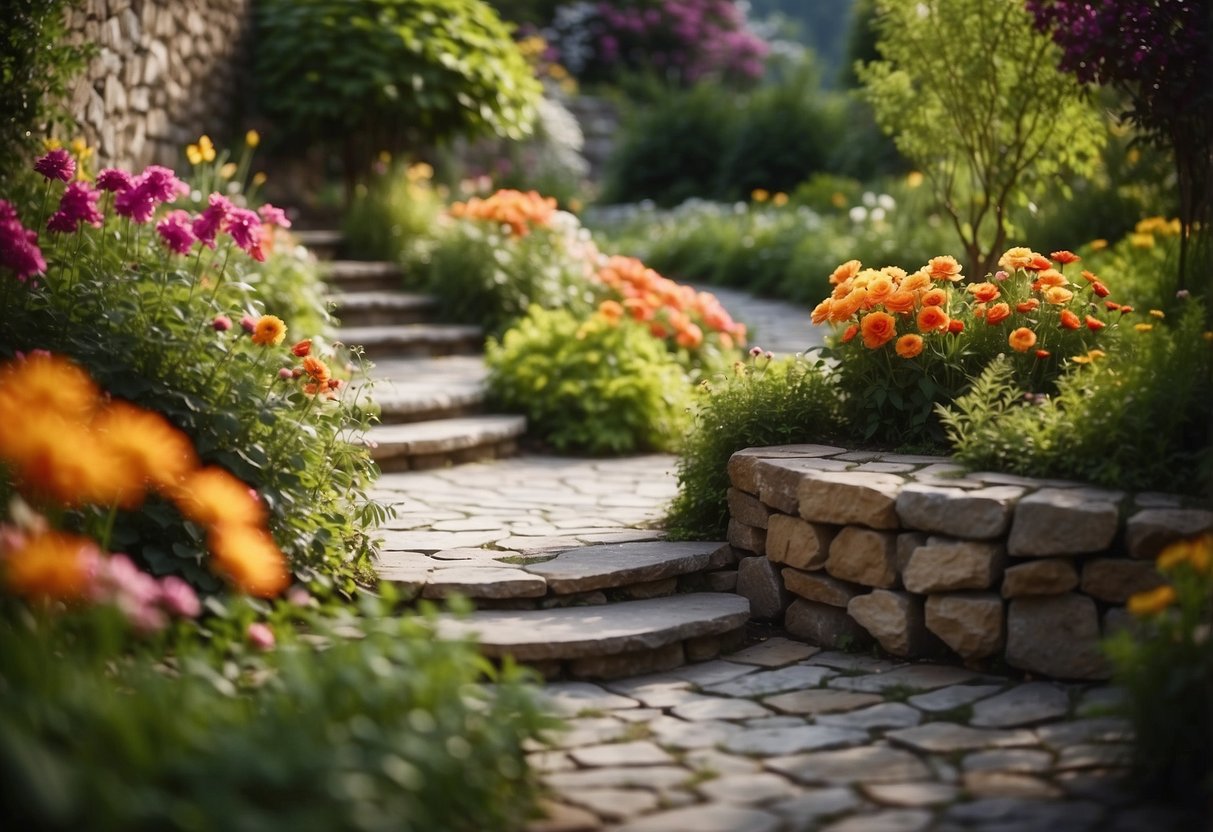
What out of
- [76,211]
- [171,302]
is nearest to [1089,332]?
[171,302]

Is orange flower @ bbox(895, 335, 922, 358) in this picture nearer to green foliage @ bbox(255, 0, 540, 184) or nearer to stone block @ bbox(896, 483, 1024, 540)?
stone block @ bbox(896, 483, 1024, 540)

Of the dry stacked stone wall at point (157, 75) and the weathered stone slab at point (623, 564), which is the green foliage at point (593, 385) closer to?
the weathered stone slab at point (623, 564)

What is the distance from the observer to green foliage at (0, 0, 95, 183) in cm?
520

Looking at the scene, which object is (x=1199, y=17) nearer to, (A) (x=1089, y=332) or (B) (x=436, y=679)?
(A) (x=1089, y=332)

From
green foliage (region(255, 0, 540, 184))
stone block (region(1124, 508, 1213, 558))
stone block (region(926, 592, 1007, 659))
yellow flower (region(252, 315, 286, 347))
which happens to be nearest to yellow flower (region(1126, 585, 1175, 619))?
stone block (region(1124, 508, 1213, 558))

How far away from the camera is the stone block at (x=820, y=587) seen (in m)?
4.14

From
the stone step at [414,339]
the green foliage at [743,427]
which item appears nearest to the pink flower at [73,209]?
the green foliage at [743,427]

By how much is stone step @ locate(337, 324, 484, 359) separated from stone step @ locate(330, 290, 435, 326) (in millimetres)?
54

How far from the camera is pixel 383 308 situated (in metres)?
8.03

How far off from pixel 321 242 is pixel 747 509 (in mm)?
5122

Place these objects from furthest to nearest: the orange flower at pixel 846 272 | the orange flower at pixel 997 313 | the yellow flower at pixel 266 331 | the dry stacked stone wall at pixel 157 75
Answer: the dry stacked stone wall at pixel 157 75 < the orange flower at pixel 846 272 < the orange flower at pixel 997 313 < the yellow flower at pixel 266 331

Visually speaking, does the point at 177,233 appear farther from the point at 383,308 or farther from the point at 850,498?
the point at 383,308

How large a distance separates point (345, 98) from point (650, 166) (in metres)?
5.89

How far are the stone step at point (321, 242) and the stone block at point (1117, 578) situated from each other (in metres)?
6.06
